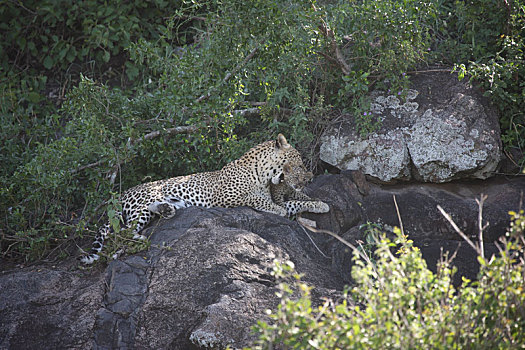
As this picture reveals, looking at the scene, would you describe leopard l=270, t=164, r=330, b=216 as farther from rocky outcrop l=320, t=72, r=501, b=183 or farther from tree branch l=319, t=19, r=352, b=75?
tree branch l=319, t=19, r=352, b=75

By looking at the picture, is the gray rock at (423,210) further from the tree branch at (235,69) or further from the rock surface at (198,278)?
the tree branch at (235,69)

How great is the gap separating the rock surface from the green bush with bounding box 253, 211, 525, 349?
6.07 feet

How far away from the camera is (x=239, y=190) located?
8.16 meters

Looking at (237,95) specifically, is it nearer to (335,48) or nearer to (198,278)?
(335,48)

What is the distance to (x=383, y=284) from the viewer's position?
4109 millimetres

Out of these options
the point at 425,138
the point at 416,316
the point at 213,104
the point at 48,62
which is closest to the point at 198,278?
the point at 416,316

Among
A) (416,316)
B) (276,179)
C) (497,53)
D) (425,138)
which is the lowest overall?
(276,179)

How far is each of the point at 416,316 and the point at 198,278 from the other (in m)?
2.74

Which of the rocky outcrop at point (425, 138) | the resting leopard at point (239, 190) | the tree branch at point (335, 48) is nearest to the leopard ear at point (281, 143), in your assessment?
the resting leopard at point (239, 190)

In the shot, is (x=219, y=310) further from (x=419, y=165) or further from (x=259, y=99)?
(x=259, y=99)

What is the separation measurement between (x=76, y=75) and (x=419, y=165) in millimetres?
7767

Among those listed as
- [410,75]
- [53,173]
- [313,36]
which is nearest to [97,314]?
[53,173]

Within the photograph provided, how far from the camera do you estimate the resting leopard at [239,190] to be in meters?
7.74

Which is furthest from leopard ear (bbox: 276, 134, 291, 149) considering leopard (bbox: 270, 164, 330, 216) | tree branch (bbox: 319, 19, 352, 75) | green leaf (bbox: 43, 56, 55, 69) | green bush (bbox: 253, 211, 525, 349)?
green leaf (bbox: 43, 56, 55, 69)
